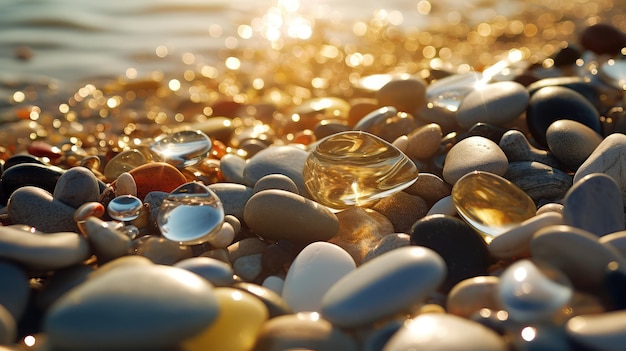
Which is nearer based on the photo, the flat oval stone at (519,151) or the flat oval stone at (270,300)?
the flat oval stone at (270,300)

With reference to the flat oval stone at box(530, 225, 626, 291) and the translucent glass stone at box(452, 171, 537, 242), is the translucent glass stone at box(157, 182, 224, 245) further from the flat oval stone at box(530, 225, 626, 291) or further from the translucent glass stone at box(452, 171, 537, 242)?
the flat oval stone at box(530, 225, 626, 291)

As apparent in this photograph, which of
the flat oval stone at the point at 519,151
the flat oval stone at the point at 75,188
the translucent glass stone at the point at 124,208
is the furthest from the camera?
the flat oval stone at the point at 519,151

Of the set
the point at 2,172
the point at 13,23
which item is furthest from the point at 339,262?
the point at 13,23

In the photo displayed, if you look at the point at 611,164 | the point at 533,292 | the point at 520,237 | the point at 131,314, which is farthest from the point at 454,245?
the point at 131,314

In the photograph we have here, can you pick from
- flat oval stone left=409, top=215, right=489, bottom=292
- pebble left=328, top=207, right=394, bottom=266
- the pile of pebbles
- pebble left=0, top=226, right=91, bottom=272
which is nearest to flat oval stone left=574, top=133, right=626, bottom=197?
the pile of pebbles

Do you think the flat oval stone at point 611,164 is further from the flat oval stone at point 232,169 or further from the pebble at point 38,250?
the pebble at point 38,250

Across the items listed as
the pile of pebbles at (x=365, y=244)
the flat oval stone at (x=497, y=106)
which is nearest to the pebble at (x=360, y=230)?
the pile of pebbles at (x=365, y=244)

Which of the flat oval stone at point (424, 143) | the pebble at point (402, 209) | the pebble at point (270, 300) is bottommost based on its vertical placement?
the pebble at point (270, 300)
